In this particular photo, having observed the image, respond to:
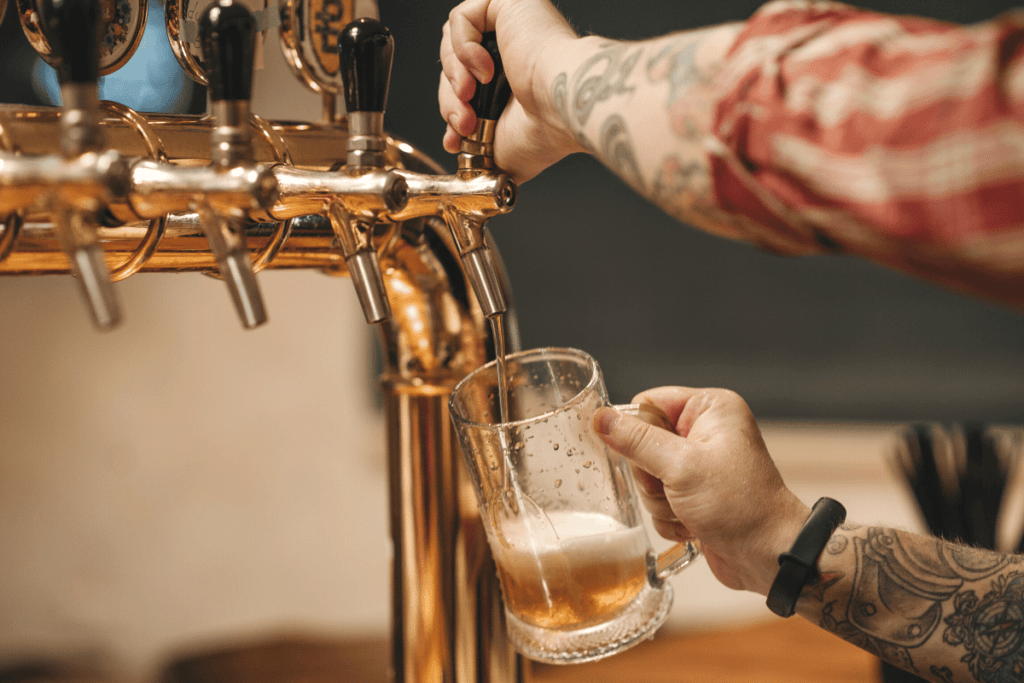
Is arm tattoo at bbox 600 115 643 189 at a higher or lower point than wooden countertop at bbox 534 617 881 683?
higher

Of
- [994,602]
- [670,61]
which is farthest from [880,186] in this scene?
[994,602]

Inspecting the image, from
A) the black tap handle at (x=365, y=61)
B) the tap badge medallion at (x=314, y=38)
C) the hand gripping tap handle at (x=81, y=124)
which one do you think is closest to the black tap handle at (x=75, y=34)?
the hand gripping tap handle at (x=81, y=124)

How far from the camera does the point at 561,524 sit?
2.16ft

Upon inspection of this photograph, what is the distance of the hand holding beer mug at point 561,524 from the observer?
642 millimetres

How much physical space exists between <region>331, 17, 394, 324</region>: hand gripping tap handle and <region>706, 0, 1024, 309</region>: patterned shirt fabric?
228mm

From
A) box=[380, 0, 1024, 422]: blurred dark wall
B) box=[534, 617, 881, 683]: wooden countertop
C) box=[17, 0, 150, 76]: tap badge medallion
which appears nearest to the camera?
box=[17, 0, 150, 76]: tap badge medallion

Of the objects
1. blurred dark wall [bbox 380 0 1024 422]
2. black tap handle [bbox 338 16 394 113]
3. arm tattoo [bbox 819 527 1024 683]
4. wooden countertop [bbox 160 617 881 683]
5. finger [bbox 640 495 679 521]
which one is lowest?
wooden countertop [bbox 160 617 881 683]

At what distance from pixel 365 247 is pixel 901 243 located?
32cm

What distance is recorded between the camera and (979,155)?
364mm

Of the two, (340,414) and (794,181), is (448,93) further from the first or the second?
(340,414)

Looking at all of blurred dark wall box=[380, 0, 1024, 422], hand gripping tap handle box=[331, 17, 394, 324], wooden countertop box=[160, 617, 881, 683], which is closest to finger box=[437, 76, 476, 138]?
hand gripping tap handle box=[331, 17, 394, 324]

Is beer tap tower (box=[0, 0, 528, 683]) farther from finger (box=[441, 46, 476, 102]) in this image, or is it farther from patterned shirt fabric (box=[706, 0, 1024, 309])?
patterned shirt fabric (box=[706, 0, 1024, 309])

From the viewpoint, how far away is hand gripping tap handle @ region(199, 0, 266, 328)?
471mm

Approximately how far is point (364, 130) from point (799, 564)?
20.3 inches
